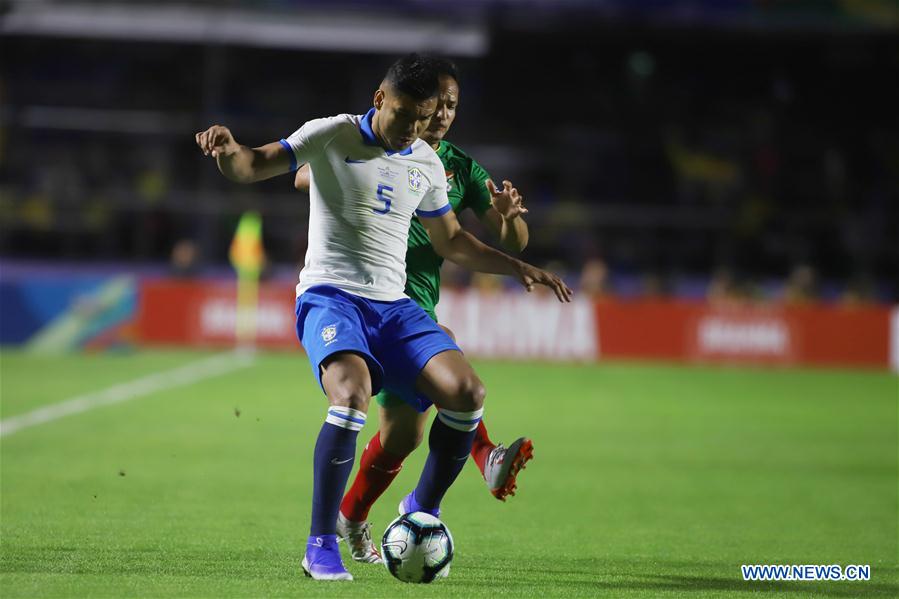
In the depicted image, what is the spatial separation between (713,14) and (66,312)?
14.5 meters

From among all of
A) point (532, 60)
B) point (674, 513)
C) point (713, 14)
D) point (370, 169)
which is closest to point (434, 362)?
point (370, 169)

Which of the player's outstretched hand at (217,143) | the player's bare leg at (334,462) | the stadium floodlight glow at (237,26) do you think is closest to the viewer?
the player's outstretched hand at (217,143)

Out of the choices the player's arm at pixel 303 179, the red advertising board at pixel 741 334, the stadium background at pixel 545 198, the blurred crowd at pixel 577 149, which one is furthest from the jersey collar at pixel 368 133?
the blurred crowd at pixel 577 149

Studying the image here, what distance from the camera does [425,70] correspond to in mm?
Answer: 5996

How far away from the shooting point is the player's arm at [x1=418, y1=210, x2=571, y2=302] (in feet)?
21.2

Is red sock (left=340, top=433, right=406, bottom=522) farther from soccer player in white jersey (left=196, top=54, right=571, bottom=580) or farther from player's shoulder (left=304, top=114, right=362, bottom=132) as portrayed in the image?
player's shoulder (left=304, top=114, right=362, bottom=132)

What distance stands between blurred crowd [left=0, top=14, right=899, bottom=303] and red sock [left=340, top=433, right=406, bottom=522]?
804 inches

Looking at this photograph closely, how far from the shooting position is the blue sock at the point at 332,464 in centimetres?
580

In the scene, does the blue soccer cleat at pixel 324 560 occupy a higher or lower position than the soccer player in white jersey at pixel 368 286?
lower

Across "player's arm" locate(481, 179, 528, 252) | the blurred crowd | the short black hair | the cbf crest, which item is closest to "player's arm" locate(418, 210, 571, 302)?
"player's arm" locate(481, 179, 528, 252)

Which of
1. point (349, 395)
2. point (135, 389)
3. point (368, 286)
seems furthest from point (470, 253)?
point (135, 389)

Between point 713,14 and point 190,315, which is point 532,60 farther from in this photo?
point 190,315

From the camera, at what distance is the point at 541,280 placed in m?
6.41

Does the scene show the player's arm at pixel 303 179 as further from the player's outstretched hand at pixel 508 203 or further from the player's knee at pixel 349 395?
the player's knee at pixel 349 395
